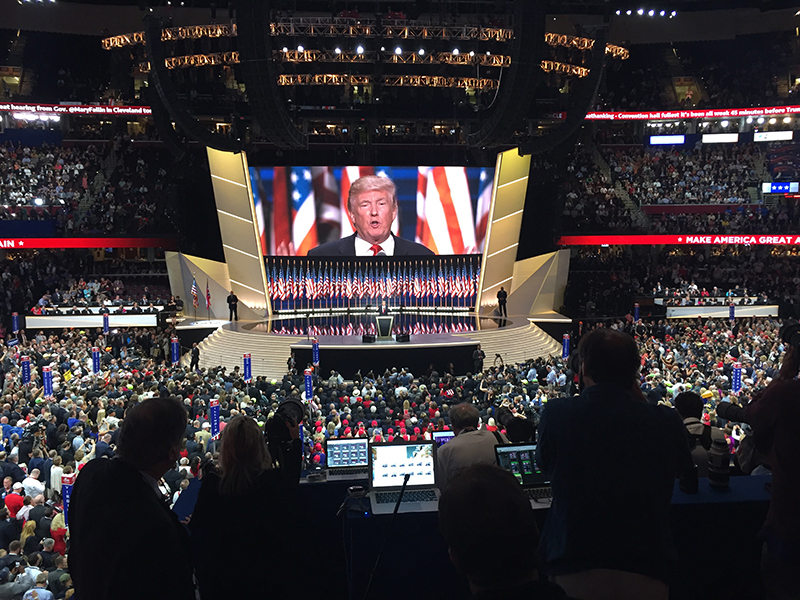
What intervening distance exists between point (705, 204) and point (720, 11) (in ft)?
41.7

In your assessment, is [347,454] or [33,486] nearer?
[347,454]

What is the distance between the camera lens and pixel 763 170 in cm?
3550

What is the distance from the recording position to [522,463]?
4.75 metres

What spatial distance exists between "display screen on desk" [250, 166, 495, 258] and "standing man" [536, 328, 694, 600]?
25037 millimetres

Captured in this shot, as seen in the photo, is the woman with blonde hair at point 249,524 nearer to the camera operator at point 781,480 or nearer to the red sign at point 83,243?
the camera operator at point 781,480

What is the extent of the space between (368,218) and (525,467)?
23.7m

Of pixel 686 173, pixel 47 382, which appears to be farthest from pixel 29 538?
pixel 686 173

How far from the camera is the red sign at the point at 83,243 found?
28.3 meters

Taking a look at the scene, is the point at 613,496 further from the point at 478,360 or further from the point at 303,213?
the point at 303,213

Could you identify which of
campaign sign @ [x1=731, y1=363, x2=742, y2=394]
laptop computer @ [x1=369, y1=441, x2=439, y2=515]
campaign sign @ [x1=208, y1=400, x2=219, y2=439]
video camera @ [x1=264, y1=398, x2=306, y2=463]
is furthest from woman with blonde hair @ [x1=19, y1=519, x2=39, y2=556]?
campaign sign @ [x1=731, y1=363, x2=742, y2=394]

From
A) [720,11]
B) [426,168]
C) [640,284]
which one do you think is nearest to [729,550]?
[426,168]

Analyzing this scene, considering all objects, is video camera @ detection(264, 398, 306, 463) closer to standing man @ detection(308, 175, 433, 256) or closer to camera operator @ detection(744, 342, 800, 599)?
camera operator @ detection(744, 342, 800, 599)

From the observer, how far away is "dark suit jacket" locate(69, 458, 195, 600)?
2709 millimetres

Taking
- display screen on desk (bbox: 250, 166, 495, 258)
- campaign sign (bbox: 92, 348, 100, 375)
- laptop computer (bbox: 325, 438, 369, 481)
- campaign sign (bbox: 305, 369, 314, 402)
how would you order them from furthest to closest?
display screen on desk (bbox: 250, 166, 495, 258) → campaign sign (bbox: 92, 348, 100, 375) → campaign sign (bbox: 305, 369, 314, 402) → laptop computer (bbox: 325, 438, 369, 481)
